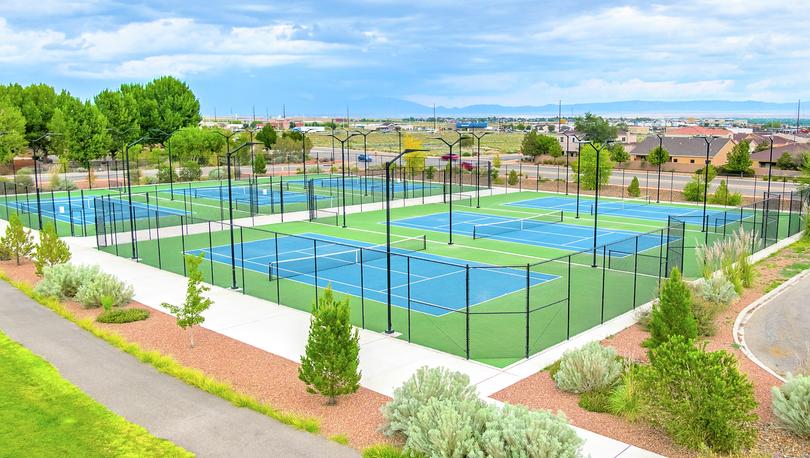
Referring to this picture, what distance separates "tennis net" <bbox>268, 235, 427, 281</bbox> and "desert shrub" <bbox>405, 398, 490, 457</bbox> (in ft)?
49.6

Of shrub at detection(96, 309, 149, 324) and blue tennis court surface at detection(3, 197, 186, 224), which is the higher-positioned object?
blue tennis court surface at detection(3, 197, 186, 224)

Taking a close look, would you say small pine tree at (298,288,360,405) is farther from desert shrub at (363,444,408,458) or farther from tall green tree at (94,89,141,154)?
tall green tree at (94,89,141,154)

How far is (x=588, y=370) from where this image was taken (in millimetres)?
15141

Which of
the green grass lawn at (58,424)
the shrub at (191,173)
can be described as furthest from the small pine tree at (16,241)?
the shrub at (191,173)

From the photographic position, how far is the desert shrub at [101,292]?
22.9 m

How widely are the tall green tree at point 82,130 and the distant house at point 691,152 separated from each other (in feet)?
240

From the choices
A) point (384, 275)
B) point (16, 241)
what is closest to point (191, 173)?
point (16, 241)

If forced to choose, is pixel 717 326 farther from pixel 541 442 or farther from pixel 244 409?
pixel 244 409

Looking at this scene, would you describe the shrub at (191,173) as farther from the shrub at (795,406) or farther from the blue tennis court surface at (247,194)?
the shrub at (795,406)

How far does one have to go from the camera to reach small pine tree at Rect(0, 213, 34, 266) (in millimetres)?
30373

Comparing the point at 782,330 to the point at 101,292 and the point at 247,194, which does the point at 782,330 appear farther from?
the point at 247,194

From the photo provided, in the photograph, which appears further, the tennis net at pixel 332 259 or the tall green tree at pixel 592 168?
the tall green tree at pixel 592 168

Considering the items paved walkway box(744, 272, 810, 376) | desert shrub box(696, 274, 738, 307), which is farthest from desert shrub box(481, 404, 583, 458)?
desert shrub box(696, 274, 738, 307)

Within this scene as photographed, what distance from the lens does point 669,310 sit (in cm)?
1733
